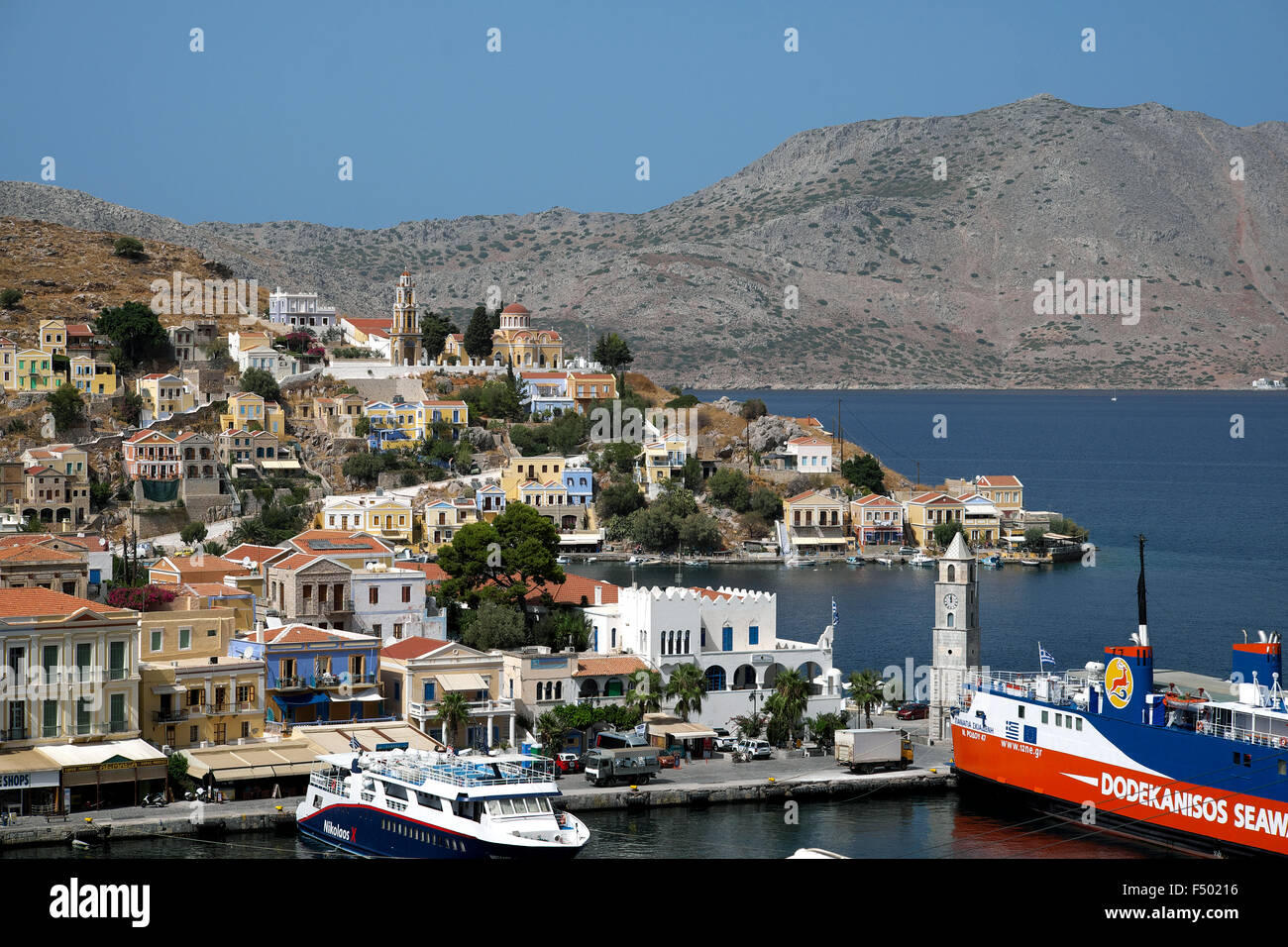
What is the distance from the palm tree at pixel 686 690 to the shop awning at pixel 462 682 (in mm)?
4492

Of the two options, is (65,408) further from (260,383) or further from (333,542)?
(333,542)

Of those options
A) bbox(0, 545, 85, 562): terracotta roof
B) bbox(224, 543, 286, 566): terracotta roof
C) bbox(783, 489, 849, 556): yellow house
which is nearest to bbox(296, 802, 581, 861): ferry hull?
bbox(0, 545, 85, 562): terracotta roof

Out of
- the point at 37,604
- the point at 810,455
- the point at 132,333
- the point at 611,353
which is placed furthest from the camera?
the point at 611,353

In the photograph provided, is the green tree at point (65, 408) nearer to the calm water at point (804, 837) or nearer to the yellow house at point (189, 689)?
the yellow house at point (189, 689)

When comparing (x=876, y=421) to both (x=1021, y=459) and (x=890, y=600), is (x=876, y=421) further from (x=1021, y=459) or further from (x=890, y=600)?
(x=890, y=600)

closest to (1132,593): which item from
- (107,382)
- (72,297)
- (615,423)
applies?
(615,423)

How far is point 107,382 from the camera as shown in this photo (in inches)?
3204

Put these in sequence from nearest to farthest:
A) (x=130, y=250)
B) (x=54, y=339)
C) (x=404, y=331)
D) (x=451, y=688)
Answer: (x=451, y=688) → (x=54, y=339) → (x=404, y=331) → (x=130, y=250)

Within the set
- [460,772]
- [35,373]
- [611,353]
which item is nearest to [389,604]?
[460,772]

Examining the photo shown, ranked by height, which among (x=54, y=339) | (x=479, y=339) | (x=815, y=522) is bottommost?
(x=815, y=522)

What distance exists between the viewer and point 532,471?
8431cm

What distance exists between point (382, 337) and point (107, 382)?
1767 centimetres

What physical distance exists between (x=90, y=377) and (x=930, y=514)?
1655 inches
